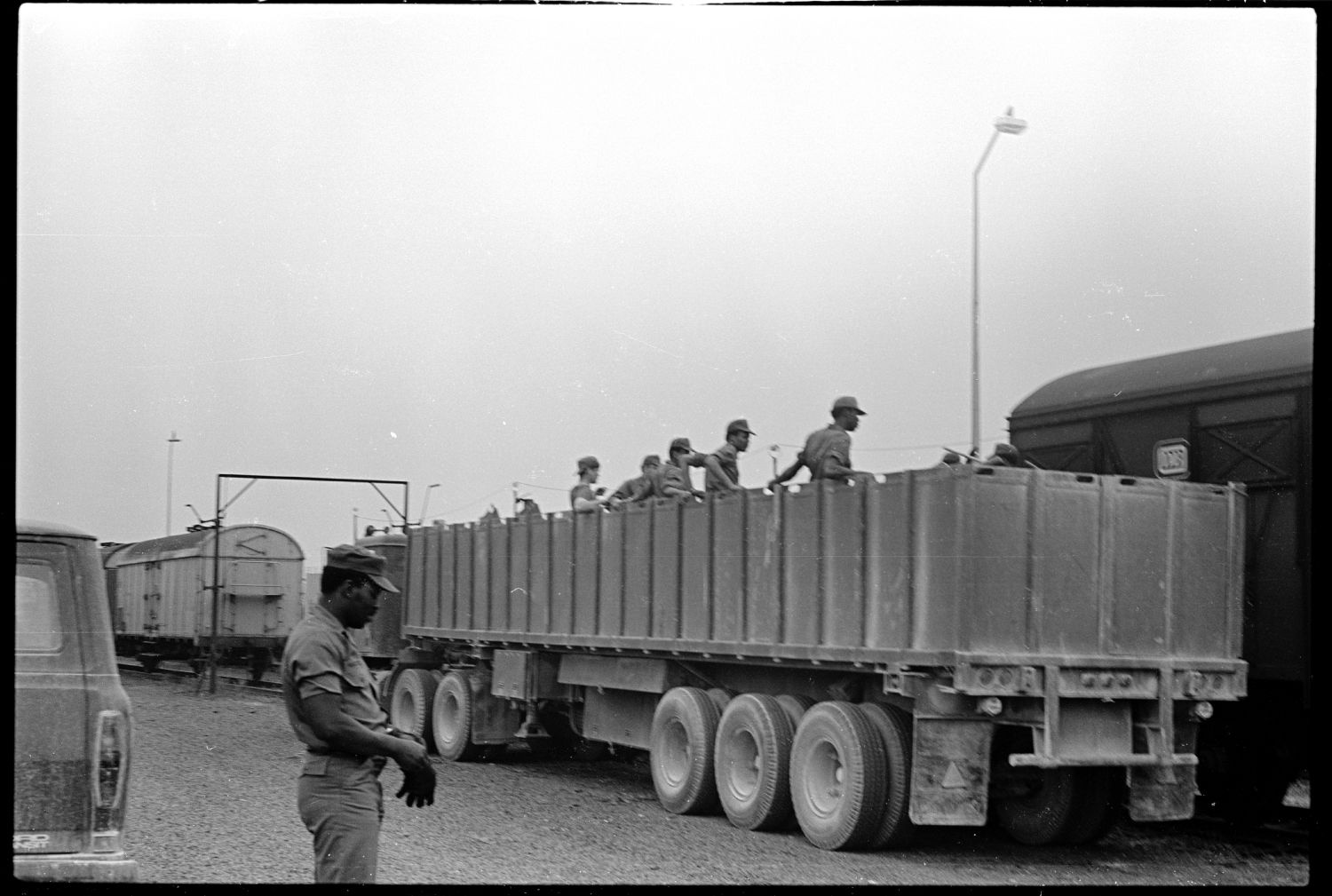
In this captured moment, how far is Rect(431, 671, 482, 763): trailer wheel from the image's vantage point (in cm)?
1616

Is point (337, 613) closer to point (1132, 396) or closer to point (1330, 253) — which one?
point (1330, 253)

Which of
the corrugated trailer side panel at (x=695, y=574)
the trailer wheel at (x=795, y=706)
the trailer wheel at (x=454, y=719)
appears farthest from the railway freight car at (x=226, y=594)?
the trailer wheel at (x=795, y=706)

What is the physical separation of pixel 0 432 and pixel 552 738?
934 cm


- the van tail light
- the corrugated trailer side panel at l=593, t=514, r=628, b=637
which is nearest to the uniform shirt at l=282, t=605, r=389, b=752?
the van tail light

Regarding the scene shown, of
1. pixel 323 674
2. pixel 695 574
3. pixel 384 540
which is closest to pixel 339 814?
pixel 323 674

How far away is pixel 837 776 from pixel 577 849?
1850 mm

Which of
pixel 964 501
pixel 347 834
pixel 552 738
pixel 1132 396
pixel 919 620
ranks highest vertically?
pixel 1132 396

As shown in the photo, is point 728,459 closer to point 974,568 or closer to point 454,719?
point 974,568

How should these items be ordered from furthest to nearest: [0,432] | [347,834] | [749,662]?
[749,662], [0,432], [347,834]

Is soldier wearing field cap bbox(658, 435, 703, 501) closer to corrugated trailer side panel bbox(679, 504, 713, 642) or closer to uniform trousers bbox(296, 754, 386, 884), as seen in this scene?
corrugated trailer side panel bbox(679, 504, 713, 642)

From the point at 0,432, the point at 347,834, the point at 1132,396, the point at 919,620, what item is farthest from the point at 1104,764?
the point at 0,432

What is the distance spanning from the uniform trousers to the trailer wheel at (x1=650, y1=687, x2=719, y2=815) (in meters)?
6.22

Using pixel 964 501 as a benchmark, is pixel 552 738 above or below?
below

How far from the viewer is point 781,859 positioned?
9.80 m
